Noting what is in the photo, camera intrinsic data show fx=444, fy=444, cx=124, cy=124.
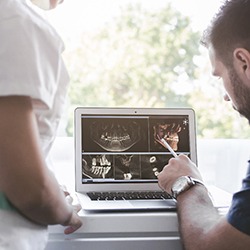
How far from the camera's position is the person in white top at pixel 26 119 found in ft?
2.12

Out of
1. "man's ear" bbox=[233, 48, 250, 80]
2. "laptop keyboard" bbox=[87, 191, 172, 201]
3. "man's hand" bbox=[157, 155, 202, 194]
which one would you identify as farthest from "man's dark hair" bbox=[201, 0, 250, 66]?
"laptop keyboard" bbox=[87, 191, 172, 201]

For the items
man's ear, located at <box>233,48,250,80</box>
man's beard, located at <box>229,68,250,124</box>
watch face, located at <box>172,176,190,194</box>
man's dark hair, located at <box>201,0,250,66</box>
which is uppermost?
man's dark hair, located at <box>201,0,250,66</box>

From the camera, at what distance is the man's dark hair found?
1003 mm

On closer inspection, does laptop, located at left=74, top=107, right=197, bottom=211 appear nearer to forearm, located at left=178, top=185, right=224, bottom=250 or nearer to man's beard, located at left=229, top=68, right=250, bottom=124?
forearm, located at left=178, top=185, right=224, bottom=250

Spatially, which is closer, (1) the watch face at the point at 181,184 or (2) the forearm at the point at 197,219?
(2) the forearm at the point at 197,219

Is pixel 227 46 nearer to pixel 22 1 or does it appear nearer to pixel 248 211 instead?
pixel 248 211

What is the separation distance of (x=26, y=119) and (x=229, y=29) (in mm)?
587

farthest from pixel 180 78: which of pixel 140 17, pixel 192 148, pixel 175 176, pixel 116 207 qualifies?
pixel 116 207

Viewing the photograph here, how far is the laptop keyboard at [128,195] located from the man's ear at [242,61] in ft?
1.31

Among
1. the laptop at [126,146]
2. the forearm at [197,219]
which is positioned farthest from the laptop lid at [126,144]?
the forearm at [197,219]

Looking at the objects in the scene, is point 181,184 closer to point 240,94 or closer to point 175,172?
point 175,172

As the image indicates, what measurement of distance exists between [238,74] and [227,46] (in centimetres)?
7

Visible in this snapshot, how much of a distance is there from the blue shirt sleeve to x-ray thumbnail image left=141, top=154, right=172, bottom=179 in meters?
0.44

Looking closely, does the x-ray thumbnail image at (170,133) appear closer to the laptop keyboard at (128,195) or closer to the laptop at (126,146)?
the laptop at (126,146)
